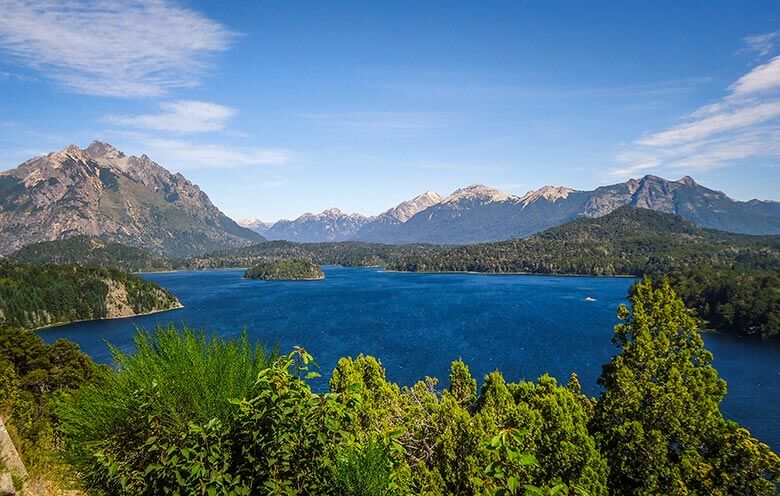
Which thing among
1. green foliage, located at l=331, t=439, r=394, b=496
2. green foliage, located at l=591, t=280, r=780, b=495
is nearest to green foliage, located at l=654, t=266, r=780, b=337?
green foliage, located at l=591, t=280, r=780, b=495

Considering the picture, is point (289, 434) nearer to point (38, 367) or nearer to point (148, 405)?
point (148, 405)

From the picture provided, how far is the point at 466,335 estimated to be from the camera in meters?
116

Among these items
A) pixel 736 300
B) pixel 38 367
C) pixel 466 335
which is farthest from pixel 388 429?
pixel 736 300

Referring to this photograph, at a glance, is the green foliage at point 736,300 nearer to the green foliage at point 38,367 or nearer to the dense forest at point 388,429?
the dense forest at point 388,429

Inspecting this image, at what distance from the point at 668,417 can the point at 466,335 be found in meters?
98.2

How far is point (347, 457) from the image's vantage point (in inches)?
272

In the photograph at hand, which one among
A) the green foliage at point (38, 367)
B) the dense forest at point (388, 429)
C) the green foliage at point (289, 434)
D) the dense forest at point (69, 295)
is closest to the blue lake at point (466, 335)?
the green foliage at point (38, 367)

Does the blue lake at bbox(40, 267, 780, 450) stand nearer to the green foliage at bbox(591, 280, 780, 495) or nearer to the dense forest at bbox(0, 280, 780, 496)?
the dense forest at bbox(0, 280, 780, 496)

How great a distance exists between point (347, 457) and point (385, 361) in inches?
3445

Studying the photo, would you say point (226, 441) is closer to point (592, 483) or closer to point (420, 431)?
point (592, 483)

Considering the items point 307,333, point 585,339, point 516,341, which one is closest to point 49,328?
point 307,333

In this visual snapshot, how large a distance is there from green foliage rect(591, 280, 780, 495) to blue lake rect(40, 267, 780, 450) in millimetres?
42287

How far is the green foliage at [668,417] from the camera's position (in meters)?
18.7

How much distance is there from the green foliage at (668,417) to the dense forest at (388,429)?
2.4 inches
